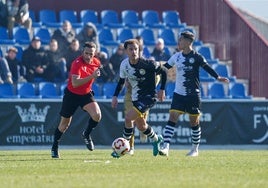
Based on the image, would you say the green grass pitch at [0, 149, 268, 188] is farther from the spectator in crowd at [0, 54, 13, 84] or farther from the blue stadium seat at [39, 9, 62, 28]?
the blue stadium seat at [39, 9, 62, 28]

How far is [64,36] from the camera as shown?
24547mm

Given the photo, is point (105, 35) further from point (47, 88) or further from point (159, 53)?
point (47, 88)

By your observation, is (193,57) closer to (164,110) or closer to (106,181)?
(106,181)

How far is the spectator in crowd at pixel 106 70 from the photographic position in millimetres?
23578

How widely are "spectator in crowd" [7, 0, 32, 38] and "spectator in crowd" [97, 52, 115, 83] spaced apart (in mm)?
2999

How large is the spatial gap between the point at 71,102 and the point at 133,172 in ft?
12.6

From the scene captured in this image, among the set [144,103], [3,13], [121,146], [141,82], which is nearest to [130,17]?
[3,13]

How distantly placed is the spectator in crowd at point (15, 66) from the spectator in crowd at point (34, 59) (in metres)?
0.14

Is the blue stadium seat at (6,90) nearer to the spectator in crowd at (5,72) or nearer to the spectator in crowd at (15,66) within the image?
the spectator in crowd at (5,72)

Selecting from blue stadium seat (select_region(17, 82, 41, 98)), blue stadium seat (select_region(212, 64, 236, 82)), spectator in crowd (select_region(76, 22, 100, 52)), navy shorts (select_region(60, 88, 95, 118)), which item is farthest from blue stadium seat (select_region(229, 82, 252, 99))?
navy shorts (select_region(60, 88, 95, 118))

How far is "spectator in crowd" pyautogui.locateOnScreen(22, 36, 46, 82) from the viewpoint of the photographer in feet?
76.7

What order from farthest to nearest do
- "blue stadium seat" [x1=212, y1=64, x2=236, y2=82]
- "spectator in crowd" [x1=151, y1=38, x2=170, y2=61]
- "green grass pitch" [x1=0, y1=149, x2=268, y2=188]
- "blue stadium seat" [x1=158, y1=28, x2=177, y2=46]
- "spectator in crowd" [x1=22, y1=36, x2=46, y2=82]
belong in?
"blue stadium seat" [x1=158, y1=28, x2=177, y2=46] → "blue stadium seat" [x1=212, y1=64, x2=236, y2=82] → "spectator in crowd" [x1=151, y1=38, x2=170, y2=61] → "spectator in crowd" [x1=22, y1=36, x2=46, y2=82] → "green grass pitch" [x1=0, y1=149, x2=268, y2=188]

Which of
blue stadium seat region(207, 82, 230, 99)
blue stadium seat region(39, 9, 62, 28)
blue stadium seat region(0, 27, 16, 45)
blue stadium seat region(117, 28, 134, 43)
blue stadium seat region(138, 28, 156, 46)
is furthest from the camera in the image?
blue stadium seat region(39, 9, 62, 28)

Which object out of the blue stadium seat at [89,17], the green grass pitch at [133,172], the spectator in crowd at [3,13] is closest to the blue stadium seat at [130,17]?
the blue stadium seat at [89,17]
